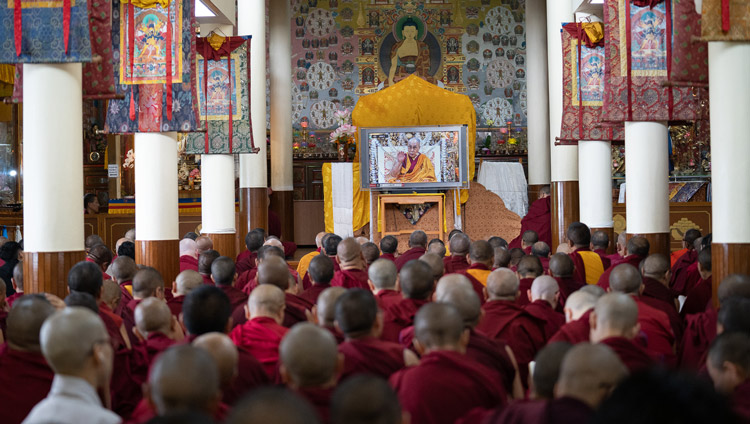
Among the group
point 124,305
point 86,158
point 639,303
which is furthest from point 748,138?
point 86,158

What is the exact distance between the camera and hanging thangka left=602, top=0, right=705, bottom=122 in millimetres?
7863

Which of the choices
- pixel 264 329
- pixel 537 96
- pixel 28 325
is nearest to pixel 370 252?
pixel 264 329

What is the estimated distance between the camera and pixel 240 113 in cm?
1091

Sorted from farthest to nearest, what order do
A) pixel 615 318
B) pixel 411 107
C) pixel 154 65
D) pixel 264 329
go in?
pixel 411 107 < pixel 154 65 < pixel 264 329 < pixel 615 318

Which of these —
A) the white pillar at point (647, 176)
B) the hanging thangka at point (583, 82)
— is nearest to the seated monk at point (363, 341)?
the white pillar at point (647, 176)

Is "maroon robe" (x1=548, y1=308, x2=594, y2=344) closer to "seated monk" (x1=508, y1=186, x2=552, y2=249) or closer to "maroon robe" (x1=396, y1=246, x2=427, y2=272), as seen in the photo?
"maroon robe" (x1=396, y1=246, x2=427, y2=272)

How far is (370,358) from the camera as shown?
375cm

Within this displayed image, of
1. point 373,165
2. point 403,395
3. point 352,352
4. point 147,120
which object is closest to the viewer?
point 403,395

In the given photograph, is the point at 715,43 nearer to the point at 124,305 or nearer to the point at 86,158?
the point at 124,305

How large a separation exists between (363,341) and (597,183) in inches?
303

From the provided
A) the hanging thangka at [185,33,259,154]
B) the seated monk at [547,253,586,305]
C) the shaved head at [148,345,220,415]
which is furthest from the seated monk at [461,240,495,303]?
the shaved head at [148,345,220,415]

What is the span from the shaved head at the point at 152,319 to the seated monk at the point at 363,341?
1042mm

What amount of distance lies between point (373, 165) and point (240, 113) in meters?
3.91

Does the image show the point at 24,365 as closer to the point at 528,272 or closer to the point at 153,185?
the point at 528,272
